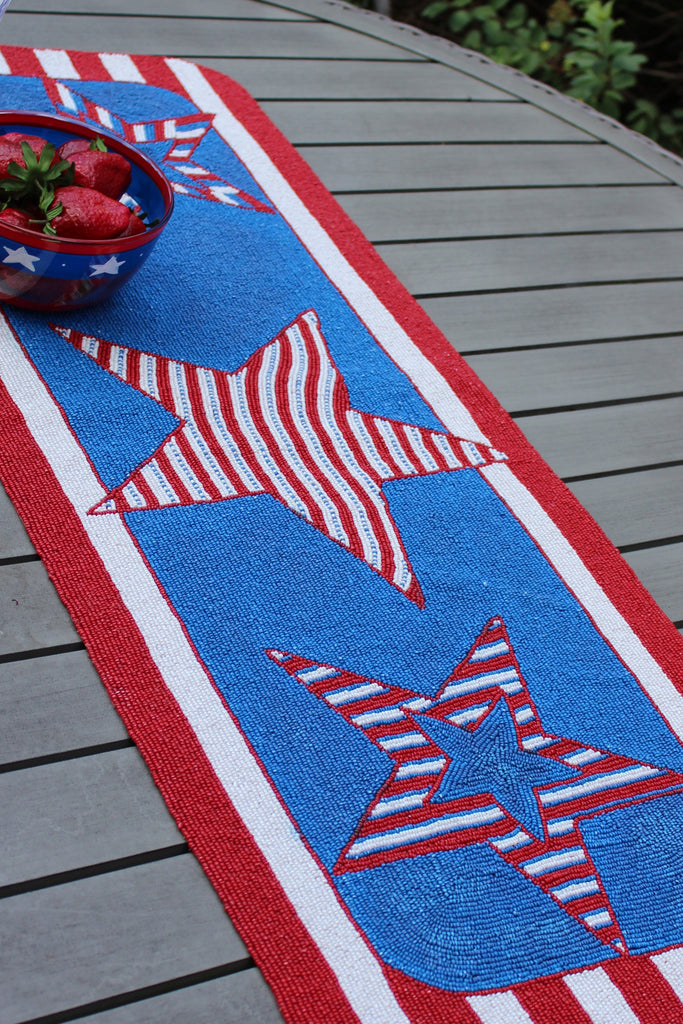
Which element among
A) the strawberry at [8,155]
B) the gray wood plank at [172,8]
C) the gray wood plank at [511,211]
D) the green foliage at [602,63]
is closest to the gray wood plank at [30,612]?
the strawberry at [8,155]

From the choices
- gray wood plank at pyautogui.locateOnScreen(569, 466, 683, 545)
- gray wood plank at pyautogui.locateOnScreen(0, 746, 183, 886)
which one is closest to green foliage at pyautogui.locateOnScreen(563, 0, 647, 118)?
gray wood plank at pyautogui.locateOnScreen(569, 466, 683, 545)

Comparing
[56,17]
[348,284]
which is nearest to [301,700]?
[348,284]

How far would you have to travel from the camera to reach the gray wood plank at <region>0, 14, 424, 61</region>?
1.41m

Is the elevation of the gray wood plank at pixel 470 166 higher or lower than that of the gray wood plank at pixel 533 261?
higher

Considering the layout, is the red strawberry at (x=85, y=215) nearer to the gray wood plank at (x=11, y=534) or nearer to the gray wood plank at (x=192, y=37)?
the gray wood plank at (x=11, y=534)

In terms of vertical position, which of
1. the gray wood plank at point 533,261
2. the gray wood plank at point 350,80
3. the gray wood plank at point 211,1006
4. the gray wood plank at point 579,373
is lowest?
the gray wood plank at point 211,1006

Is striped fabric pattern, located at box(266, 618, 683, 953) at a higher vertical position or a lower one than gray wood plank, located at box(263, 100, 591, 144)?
lower

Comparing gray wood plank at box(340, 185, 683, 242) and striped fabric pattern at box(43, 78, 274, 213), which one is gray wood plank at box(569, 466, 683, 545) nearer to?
gray wood plank at box(340, 185, 683, 242)

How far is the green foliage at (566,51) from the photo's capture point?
207 centimetres

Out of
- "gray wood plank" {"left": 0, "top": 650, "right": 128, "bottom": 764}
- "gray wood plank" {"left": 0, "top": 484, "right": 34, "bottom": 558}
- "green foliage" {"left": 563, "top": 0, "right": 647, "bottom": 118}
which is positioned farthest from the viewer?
"green foliage" {"left": 563, "top": 0, "right": 647, "bottom": 118}

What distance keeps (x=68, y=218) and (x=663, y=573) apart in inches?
27.3

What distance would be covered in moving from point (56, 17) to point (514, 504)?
1051 millimetres

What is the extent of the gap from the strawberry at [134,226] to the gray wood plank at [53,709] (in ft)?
1.42

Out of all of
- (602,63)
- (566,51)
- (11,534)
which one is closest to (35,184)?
(11,534)
